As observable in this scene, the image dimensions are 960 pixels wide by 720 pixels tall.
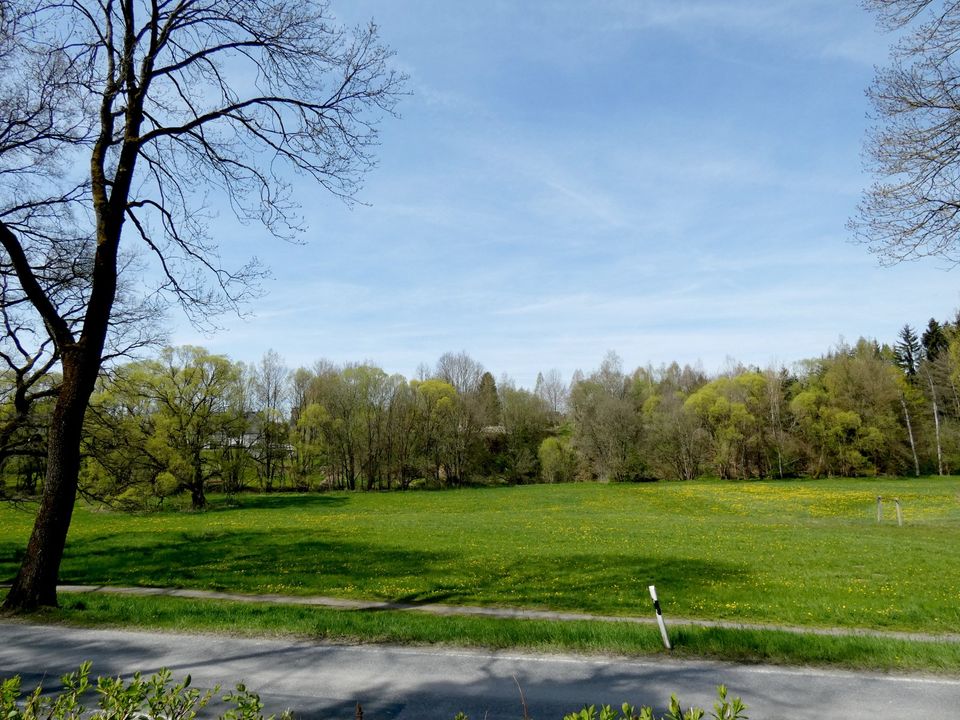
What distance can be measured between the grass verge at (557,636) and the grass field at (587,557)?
159 inches

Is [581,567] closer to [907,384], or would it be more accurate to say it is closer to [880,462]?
[880,462]

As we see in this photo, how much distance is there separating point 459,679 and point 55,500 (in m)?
7.74

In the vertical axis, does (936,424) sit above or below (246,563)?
above

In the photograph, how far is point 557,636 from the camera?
8.32 meters

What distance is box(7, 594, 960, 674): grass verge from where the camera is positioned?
7.36 metres

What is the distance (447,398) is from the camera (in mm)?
71062

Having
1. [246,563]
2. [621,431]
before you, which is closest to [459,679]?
[246,563]

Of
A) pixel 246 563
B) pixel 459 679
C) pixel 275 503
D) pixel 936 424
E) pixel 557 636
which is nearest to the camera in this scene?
pixel 459 679

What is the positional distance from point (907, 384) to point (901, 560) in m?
60.3

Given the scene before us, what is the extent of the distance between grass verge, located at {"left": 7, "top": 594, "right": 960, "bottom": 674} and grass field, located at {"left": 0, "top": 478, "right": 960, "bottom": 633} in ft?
13.3

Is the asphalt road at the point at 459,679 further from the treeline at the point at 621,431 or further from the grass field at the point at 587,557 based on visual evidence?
the treeline at the point at 621,431

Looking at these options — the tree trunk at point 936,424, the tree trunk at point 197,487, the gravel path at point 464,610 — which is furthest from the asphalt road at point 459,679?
the tree trunk at point 936,424

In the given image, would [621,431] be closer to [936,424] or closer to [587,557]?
[936,424]

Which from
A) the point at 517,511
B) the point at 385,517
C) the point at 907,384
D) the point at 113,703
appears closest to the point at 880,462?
the point at 907,384
